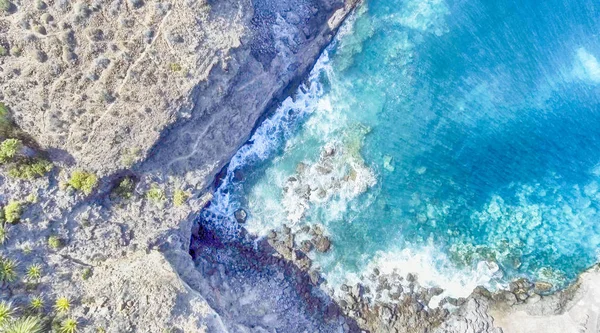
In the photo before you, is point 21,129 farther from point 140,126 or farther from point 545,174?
point 545,174

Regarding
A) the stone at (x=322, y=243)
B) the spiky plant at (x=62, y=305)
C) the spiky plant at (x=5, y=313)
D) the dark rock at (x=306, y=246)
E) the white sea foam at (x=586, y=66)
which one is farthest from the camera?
the white sea foam at (x=586, y=66)

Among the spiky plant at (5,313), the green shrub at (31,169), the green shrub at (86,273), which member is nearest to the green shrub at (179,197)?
the green shrub at (86,273)

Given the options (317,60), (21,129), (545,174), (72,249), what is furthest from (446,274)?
(21,129)

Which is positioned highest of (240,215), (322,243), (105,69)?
(105,69)

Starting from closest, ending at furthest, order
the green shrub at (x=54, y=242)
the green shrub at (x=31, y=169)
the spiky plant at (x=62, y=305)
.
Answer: the spiky plant at (x=62, y=305) → the green shrub at (x=31, y=169) → the green shrub at (x=54, y=242)

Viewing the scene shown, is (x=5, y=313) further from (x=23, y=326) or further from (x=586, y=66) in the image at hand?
(x=586, y=66)

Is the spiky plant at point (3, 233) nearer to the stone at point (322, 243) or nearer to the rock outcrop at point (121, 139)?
the rock outcrop at point (121, 139)

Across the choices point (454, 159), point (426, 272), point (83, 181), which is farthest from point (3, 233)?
point (454, 159)
